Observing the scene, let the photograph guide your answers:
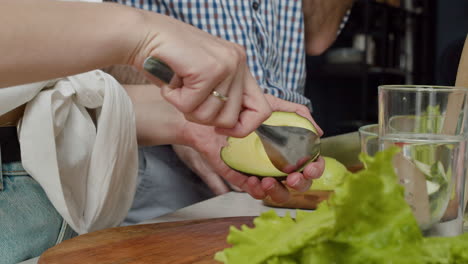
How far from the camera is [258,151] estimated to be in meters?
0.86

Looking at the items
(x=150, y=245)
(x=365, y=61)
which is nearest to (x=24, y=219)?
(x=150, y=245)

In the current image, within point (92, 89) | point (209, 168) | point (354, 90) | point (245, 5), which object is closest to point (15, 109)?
point (92, 89)

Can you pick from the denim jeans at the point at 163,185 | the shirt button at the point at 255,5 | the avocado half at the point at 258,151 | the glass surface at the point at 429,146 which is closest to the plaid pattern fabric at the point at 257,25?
the shirt button at the point at 255,5

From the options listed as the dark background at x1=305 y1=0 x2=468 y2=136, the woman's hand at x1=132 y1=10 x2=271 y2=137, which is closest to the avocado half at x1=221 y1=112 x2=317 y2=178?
the woman's hand at x1=132 y1=10 x2=271 y2=137

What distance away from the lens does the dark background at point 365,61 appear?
13.2ft

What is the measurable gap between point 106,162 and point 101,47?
0.24 m

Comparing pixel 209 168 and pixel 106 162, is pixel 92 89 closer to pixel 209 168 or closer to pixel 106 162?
pixel 106 162

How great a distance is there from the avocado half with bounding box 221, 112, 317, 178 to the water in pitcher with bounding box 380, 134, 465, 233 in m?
0.31

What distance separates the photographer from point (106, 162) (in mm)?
869

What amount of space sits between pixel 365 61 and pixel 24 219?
362 centimetres

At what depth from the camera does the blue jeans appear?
741 mm

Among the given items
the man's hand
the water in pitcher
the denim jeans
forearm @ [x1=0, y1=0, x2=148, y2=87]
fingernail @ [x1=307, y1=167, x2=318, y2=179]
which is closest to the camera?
the water in pitcher

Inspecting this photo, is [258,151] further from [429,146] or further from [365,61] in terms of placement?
[365,61]

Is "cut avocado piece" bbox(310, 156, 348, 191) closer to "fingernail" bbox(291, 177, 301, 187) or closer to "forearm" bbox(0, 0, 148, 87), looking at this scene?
"fingernail" bbox(291, 177, 301, 187)
